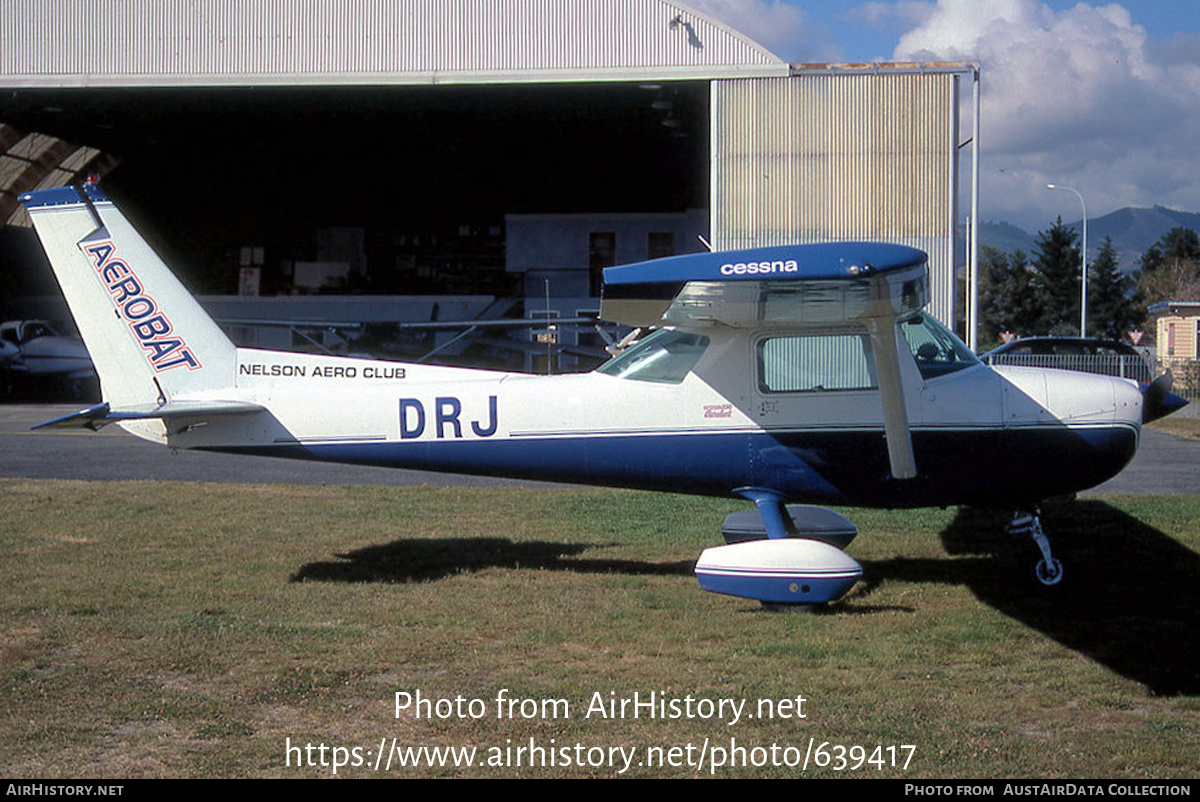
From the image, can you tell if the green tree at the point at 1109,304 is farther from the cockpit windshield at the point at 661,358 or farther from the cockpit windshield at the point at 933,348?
the cockpit windshield at the point at 661,358

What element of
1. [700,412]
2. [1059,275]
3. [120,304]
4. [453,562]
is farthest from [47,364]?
[1059,275]

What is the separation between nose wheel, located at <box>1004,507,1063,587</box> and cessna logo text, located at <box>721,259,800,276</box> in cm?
330

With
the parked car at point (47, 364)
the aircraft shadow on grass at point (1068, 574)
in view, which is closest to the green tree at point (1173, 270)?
the parked car at point (47, 364)

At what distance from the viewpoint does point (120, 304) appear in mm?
7598

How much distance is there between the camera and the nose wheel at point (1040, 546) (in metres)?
7.21

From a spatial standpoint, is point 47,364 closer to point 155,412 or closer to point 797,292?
point 155,412

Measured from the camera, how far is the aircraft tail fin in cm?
754

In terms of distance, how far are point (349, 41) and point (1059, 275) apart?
58.8 m

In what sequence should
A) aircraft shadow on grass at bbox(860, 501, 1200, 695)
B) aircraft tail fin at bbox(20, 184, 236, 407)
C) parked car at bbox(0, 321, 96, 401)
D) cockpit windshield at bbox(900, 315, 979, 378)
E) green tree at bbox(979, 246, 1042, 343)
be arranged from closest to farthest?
aircraft shadow on grass at bbox(860, 501, 1200, 695) < cockpit windshield at bbox(900, 315, 979, 378) < aircraft tail fin at bbox(20, 184, 236, 407) < parked car at bbox(0, 321, 96, 401) < green tree at bbox(979, 246, 1042, 343)

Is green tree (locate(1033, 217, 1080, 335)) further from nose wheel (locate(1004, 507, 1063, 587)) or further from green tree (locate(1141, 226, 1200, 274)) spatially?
nose wheel (locate(1004, 507, 1063, 587))

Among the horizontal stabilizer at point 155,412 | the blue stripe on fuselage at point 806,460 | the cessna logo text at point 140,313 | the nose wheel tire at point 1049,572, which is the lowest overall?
the nose wheel tire at point 1049,572

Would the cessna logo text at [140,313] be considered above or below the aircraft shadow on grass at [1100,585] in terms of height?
above

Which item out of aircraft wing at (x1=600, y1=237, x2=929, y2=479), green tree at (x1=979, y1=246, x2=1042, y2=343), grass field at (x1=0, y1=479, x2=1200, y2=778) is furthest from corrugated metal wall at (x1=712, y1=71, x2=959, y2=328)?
green tree at (x1=979, y1=246, x2=1042, y2=343)

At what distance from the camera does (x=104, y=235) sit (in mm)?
7562
